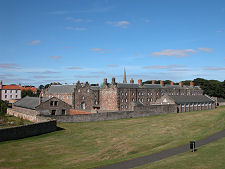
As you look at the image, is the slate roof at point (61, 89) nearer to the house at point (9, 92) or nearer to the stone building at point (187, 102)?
the stone building at point (187, 102)

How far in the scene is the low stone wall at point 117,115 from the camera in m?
48.6

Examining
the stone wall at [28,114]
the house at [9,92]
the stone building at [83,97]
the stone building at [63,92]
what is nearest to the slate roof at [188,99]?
the stone building at [83,97]

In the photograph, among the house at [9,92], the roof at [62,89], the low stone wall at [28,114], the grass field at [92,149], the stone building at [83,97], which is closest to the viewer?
the grass field at [92,149]

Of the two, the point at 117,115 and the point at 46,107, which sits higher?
the point at 46,107

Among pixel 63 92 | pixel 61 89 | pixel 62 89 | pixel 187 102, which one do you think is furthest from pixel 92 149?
pixel 61 89

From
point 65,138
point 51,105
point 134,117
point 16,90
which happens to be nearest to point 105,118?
point 134,117

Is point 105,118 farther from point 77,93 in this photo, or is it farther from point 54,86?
point 54,86

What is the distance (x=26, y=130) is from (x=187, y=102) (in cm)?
5408

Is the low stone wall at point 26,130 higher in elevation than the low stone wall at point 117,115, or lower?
lower

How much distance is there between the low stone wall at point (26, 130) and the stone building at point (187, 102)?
139 feet

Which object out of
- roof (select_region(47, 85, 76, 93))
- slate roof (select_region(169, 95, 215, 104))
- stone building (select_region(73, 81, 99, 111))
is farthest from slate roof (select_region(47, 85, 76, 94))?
slate roof (select_region(169, 95, 215, 104))

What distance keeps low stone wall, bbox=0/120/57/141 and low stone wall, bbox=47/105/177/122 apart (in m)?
6.95

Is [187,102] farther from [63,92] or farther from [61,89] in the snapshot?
[61,89]

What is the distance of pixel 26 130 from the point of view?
34.7 m
